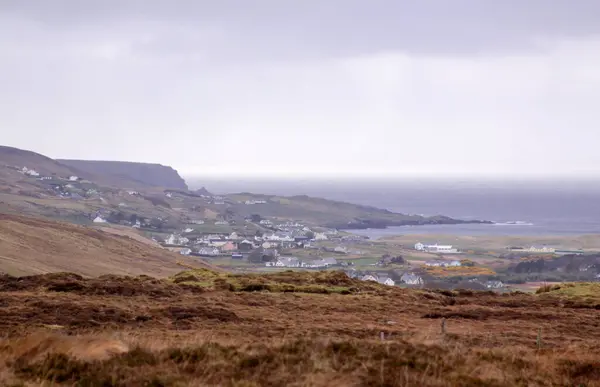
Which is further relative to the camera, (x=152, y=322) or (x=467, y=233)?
(x=467, y=233)

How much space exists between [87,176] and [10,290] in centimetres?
14542

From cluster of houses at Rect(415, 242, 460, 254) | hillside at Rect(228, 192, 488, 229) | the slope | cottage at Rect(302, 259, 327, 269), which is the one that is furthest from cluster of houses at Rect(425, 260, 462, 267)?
the slope

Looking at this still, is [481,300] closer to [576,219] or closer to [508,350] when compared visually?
[508,350]

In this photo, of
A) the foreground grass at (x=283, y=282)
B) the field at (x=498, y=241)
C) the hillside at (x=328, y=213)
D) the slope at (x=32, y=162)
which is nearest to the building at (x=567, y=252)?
the field at (x=498, y=241)

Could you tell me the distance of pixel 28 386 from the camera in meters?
8.98

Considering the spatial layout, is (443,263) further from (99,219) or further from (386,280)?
(99,219)

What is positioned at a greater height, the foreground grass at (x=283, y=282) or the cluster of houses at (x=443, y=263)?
the foreground grass at (x=283, y=282)

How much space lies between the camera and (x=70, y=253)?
44219mm

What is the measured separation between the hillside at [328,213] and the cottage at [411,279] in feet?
254

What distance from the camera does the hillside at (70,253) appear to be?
3725cm

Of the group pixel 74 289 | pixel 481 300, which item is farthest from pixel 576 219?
pixel 74 289

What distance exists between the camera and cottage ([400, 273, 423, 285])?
167ft

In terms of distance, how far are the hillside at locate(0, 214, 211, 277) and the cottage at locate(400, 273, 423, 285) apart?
17.0 m

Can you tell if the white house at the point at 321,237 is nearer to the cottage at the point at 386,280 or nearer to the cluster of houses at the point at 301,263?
the cluster of houses at the point at 301,263
